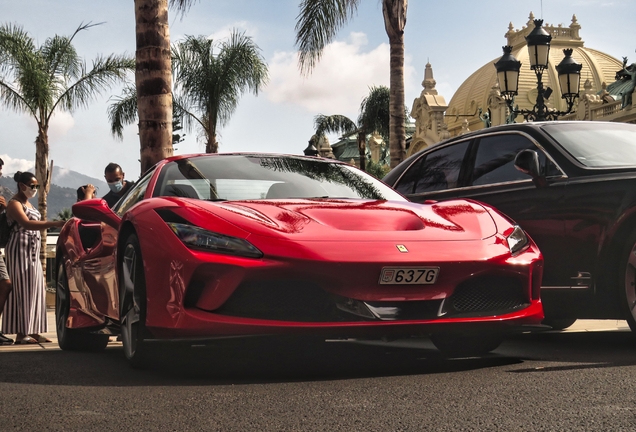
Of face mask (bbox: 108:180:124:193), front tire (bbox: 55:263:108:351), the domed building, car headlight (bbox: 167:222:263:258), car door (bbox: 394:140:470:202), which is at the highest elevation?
the domed building

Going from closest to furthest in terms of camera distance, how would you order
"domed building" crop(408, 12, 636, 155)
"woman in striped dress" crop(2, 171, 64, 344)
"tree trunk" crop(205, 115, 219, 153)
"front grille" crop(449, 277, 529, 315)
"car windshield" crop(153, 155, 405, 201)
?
"front grille" crop(449, 277, 529, 315)
"car windshield" crop(153, 155, 405, 201)
"woman in striped dress" crop(2, 171, 64, 344)
"tree trunk" crop(205, 115, 219, 153)
"domed building" crop(408, 12, 636, 155)

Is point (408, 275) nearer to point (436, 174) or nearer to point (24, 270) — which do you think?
point (436, 174)

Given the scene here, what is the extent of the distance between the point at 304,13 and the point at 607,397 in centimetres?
1542

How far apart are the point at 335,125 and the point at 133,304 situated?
1540 inches

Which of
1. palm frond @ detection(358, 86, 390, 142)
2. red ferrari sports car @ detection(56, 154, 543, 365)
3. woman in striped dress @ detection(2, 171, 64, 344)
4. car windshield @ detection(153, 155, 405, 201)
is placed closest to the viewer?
red ferrari sports car @ detection(56, 154, 543, 365)

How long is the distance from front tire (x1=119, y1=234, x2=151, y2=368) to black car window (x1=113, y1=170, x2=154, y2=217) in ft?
2.18

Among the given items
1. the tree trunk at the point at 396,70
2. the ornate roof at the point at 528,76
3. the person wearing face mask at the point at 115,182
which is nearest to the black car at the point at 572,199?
the person wearing face mask at the point at 115,182

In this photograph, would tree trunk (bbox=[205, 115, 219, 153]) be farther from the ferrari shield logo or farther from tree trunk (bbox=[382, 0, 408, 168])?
the ferrari shield logo

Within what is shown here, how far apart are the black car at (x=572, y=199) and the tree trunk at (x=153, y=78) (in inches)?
190

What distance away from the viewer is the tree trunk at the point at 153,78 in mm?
11305

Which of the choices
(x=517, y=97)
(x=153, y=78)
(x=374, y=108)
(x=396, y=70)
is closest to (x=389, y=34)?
(x=396, y=70)

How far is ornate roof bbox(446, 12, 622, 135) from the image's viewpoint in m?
86.1

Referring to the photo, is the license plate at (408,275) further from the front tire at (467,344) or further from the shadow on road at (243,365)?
the front tire at (467,344)

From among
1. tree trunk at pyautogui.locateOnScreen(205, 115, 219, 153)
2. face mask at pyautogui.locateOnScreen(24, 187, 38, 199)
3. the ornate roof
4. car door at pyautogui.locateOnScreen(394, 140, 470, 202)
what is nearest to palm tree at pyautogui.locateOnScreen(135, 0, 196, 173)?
face mask at pyautogui.locateOnScreen(24, 187, 38, 199)
